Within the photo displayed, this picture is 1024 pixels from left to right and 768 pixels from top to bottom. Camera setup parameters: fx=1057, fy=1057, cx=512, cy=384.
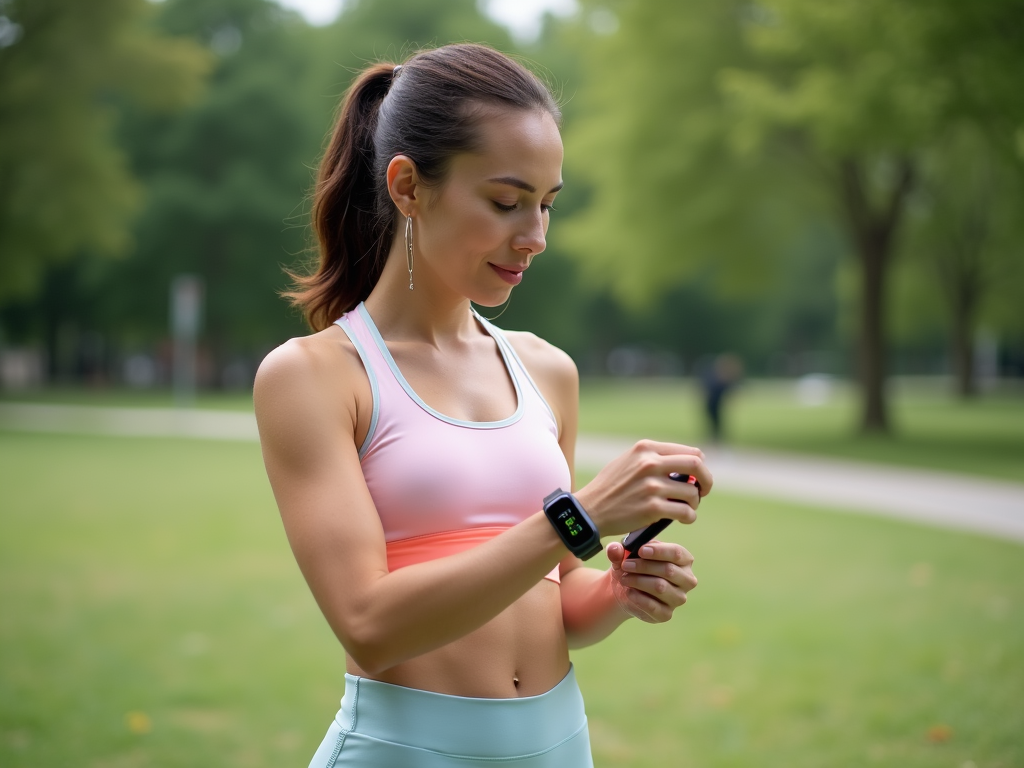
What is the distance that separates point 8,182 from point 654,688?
30.5 metres

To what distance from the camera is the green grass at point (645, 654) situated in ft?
16.8

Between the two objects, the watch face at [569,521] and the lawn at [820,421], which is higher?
the watch face at [569,521]

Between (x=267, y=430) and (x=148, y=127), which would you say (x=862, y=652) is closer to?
(x=267, y=430)

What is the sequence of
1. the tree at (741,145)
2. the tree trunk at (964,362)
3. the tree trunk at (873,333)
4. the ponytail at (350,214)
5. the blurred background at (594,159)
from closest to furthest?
the ponytail at (350,214) < the blurred background at (594,159) < the tree at (741,145) < the tree trunk at (873,333) < the tree trunk at (964,362)

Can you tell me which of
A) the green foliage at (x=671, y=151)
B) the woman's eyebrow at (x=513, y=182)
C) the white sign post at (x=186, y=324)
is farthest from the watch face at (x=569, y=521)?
the white sign post at (x=186, y=324)

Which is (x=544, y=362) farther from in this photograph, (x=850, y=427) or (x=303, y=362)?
(x=850, y=427)

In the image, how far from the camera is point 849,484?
15.0 metres

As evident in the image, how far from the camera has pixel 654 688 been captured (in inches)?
238

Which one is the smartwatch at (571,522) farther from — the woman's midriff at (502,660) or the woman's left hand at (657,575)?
the woman's midriff at (502,660)

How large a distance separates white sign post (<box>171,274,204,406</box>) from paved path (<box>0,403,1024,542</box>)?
116 inches

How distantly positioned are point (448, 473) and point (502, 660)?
380 mm

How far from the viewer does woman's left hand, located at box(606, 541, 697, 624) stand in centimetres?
185

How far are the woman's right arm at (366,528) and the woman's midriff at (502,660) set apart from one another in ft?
0.61

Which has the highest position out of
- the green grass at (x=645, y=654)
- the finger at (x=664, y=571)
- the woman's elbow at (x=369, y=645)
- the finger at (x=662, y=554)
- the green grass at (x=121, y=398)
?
the finger at (x=662, y=554)
